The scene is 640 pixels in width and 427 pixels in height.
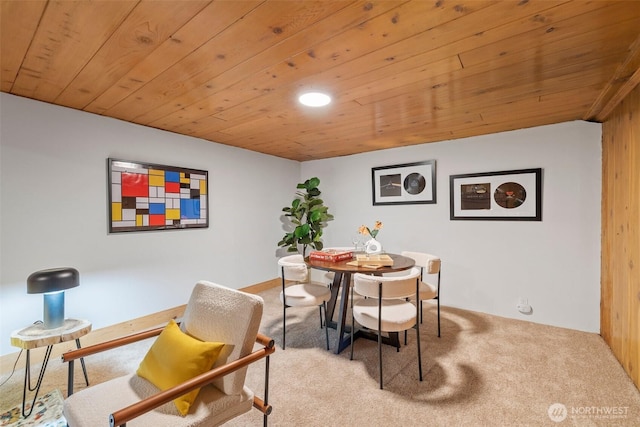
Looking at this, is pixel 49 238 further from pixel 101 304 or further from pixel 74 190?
pixel 101 304

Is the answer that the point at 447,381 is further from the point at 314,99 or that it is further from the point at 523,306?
the point at 314,99

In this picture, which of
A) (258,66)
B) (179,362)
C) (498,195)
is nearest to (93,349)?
(179,362)

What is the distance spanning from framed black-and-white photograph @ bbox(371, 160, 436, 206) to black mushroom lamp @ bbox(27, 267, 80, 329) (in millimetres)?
3526

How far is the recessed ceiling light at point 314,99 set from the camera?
2.20 meters

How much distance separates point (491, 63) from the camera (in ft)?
5.70

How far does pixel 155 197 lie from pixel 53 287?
1380 millimetres

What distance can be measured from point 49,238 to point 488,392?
3636 mm

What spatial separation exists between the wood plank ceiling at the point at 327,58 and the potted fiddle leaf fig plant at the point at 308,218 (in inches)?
76.6

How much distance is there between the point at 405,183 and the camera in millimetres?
4012

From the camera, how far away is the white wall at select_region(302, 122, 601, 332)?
2.88 m

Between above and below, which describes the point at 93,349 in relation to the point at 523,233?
below

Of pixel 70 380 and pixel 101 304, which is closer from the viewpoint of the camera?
pixel 70 380

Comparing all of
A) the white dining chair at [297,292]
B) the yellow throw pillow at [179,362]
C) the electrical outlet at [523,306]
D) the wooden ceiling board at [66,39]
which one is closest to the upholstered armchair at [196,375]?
the yellow throw pillow at [179,362]

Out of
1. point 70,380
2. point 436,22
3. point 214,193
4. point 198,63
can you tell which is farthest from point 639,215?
Answer: point 214,193
